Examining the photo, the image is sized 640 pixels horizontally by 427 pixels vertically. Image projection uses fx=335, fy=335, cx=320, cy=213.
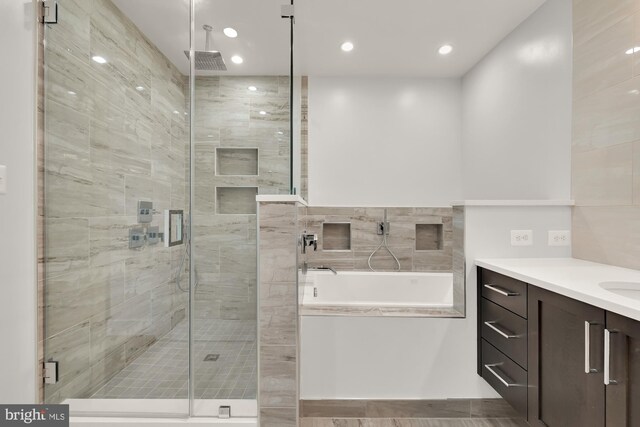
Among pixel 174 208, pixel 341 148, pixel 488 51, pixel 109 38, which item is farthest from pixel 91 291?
pixel 488 51

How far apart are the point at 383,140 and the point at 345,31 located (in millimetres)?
1160

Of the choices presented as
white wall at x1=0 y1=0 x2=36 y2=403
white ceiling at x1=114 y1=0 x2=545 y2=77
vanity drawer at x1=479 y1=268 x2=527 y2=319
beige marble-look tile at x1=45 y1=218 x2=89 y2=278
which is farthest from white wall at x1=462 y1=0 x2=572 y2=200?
white wall at x1=0 y1=0 x2=36 y2=403

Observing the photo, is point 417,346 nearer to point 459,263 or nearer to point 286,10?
point 459,263

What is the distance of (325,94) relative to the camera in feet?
11.2

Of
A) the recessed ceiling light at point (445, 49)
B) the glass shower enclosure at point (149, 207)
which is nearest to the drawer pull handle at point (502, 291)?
the glass shower enclosure at point (149, 207)

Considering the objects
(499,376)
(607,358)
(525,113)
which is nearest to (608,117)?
(525,113)

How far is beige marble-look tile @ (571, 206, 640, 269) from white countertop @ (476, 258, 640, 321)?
0.05 metres

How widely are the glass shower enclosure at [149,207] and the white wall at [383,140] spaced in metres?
1.58

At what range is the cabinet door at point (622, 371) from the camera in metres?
0.96

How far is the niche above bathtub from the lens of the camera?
347cm

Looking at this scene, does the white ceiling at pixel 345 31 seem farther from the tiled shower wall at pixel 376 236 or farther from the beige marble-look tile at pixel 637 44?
the tiled shower wall at pixel 376 236

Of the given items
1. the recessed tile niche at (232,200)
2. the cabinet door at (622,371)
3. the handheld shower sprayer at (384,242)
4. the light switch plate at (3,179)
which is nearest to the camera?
the cabinet door at (622,371)

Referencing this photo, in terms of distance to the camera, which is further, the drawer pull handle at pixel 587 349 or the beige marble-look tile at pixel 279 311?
the beige marble-look tile at pixel 279 311

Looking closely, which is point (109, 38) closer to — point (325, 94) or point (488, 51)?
point (325, 94)
